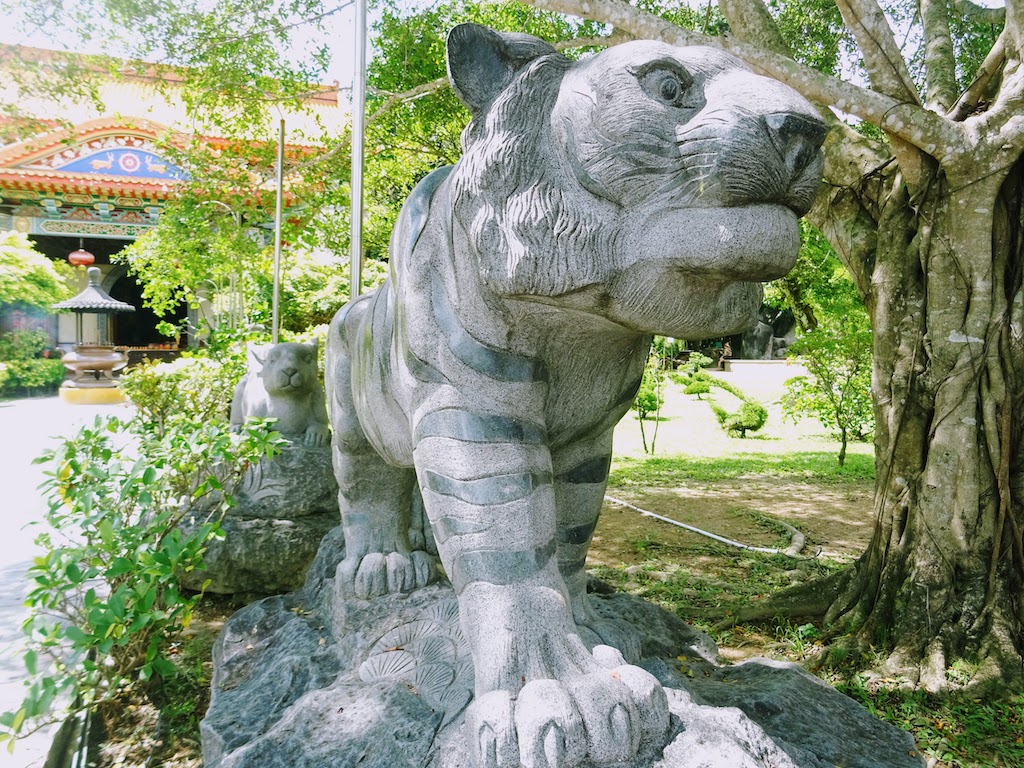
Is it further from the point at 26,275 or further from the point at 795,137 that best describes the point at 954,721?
the point at 26,275

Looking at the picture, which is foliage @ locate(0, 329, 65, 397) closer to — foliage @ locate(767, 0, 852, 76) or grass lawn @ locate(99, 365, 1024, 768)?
grass lawn @ locate(99, 365, 1024, 768)

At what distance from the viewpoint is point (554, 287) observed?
4.07ft

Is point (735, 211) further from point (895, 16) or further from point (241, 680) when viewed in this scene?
point (895, 16)

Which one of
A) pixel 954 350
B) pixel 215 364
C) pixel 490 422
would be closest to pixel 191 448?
pixel 490 422

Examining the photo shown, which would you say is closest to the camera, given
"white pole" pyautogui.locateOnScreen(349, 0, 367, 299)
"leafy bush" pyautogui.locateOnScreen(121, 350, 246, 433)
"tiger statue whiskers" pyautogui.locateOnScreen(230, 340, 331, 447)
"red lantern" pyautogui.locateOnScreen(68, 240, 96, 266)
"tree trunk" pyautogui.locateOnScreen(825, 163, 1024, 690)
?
"white pole" pyautogui.locateOnScreen(349, 0, 367, 299)

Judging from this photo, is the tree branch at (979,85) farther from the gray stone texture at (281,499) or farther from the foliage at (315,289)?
the foliage at (315,289)

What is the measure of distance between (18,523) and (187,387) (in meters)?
1.40

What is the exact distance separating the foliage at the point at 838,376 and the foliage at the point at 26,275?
12150 millimetres

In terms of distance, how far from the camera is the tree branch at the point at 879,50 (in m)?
3.16

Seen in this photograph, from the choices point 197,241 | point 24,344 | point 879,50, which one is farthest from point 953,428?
point 24,344

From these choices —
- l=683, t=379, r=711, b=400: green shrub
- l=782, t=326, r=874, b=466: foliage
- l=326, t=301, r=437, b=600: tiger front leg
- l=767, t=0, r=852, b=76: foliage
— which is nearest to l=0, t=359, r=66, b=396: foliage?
l=683, t=379, r=711, b=400: green shrub

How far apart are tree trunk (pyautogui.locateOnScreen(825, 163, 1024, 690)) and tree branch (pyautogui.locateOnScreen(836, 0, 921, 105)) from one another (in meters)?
0.38

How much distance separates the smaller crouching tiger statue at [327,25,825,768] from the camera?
3.78 feet

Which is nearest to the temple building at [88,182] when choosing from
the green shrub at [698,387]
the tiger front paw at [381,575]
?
the green shrub at [698,387]
